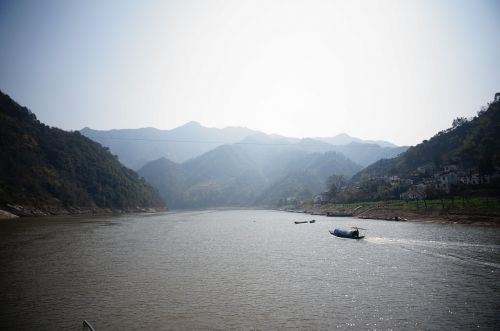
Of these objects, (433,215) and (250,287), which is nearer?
(250,287)

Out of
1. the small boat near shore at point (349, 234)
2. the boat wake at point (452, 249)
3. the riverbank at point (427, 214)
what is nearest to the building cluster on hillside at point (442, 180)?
the riverbank at point (427, 214)

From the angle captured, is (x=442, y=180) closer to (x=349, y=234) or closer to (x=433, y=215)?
(x=433, y=215)

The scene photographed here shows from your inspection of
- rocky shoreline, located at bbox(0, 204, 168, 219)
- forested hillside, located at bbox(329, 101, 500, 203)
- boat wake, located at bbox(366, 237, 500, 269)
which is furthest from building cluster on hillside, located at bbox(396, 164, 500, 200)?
rocky shoreline, located at bbox(0, 204, 168, 219)

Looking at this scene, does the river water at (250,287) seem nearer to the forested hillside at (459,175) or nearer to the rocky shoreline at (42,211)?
the rocky shoreline at (42,211)

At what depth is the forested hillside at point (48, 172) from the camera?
4577 inches

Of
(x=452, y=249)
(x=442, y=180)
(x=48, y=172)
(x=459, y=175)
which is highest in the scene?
(x=48, y=172)

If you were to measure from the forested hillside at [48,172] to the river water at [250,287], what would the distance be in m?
78.4

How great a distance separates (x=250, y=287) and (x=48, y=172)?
14514 centimetres

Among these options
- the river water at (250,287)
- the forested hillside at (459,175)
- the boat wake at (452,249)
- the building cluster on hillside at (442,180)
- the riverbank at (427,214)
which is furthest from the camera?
the building cluster on hillside at (442,180)

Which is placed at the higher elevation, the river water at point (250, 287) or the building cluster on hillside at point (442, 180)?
the building cluster on hillside at point (442, 180)

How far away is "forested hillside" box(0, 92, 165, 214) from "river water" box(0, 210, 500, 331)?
78408 millimetres

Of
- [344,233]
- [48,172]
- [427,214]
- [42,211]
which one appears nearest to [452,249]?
[344,233]

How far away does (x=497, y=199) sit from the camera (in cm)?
8519

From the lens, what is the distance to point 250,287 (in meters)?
28.9
